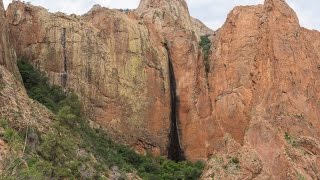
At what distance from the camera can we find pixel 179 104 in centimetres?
6250

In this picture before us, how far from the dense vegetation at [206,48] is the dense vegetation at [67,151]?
436 inches

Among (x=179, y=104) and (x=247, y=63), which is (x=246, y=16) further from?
(x=179, y=104)

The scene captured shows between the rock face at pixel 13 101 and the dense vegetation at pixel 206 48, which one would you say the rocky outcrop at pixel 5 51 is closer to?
the rock face at pixel 13 101

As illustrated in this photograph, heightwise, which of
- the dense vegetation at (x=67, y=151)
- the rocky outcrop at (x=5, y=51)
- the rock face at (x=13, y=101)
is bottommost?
the dense vegetation at (x=67, y=151)

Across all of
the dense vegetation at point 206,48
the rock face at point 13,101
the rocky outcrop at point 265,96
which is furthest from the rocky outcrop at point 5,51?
the dense vegetation at point 206,48

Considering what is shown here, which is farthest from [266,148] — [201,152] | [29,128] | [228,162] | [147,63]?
[29,128]

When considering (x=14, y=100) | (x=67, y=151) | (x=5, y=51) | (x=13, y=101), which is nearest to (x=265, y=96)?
(x=67, y=151)

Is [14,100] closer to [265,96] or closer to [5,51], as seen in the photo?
[5,51]

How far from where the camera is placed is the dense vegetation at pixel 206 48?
6559 centimetres

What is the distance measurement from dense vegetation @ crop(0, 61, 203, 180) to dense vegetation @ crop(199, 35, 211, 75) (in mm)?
11064

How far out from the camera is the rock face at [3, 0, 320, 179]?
58.8m

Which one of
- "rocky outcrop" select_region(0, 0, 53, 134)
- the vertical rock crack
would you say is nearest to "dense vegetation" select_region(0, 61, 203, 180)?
"rocky outcrop" select_region(0, 0, 53, 134)

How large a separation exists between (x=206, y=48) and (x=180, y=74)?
1425 cm

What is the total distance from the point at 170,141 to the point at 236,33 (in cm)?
1165
